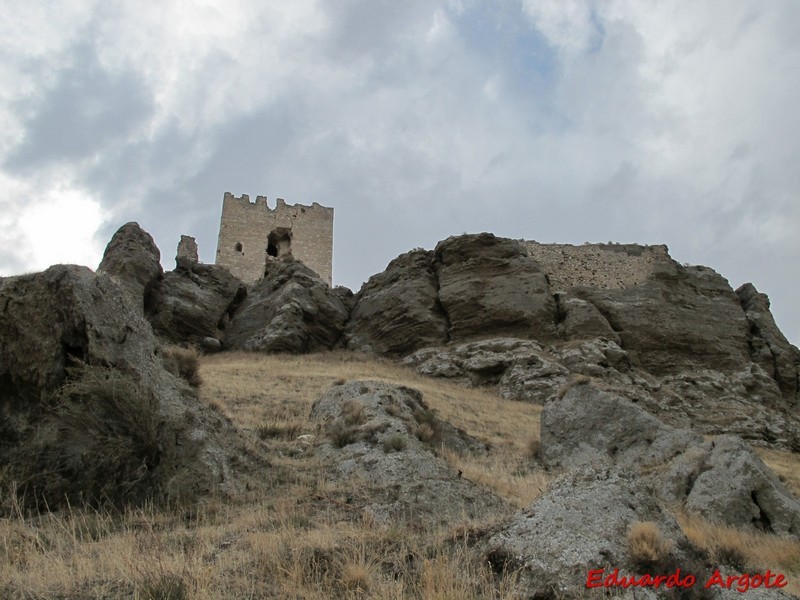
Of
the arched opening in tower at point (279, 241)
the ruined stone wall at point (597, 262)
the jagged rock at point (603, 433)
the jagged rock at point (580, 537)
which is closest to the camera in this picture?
the jagged rock at point (580, 537)

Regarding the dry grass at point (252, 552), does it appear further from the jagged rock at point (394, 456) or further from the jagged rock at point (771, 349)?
the jagged rock at point (771, 349)

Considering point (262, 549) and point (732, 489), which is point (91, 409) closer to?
point (262, 549)

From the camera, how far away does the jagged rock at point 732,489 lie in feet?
28.0

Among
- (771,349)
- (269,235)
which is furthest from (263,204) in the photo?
(771,349)

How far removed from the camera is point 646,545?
439 cm

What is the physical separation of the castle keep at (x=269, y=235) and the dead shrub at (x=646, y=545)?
3405 cm

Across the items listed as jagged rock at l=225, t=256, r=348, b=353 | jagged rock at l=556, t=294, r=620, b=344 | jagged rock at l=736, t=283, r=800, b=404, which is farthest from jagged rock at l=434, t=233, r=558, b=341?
jagged rock at l=736, t=283, r=800, b=404

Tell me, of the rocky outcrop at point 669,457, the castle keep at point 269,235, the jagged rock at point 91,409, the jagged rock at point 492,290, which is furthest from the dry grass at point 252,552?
the castle keep at point 269,235

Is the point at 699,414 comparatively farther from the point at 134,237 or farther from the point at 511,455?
the point at 134,237

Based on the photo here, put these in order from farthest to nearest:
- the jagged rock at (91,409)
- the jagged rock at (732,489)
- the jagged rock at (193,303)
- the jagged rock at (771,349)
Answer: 1. the jagged rock at (771,349)
2. the jagged rock at (193,303)
3. the jagged rock at (732,489)
4. the jagged rock at (91,409)

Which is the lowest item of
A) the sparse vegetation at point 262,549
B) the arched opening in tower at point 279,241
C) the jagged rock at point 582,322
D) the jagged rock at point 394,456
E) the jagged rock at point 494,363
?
the sparse vegetation at point 262,549

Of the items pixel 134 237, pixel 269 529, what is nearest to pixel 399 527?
pixel 269 529

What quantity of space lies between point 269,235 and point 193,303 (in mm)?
12143

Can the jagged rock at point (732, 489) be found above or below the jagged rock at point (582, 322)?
below
